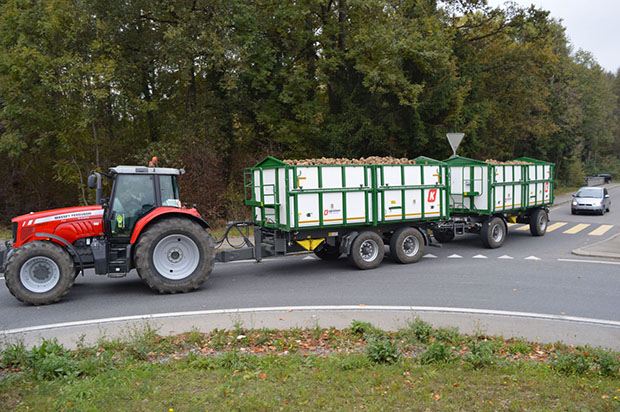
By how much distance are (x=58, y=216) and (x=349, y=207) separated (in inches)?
240

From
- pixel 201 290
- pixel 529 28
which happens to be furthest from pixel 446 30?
pixel 201 290

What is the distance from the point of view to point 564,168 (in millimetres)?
54688

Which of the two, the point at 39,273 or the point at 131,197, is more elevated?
the point at 131,197

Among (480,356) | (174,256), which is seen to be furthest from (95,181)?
(480,356)

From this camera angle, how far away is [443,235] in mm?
16984

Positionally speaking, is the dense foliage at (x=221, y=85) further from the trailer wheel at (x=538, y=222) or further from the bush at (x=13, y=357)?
the bush at (x=13, y=357)

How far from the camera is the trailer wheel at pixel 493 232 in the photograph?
53.2 feet

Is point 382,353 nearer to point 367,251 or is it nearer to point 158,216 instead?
point 158,216

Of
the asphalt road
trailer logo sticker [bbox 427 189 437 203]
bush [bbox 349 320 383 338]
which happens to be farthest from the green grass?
trailer logo sticker [bbox 427 189 437 203]

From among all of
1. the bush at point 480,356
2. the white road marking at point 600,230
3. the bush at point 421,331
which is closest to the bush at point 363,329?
the bush at point 421,331

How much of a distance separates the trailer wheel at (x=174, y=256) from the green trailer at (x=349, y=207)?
1.66m

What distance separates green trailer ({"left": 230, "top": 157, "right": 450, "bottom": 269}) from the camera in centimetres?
1200

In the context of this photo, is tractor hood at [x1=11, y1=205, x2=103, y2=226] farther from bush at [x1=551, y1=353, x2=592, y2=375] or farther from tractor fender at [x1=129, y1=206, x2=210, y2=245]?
bush at [x1=551, y1=353, x2=592, y2=375]

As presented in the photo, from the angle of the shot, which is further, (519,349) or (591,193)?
(591,193)
